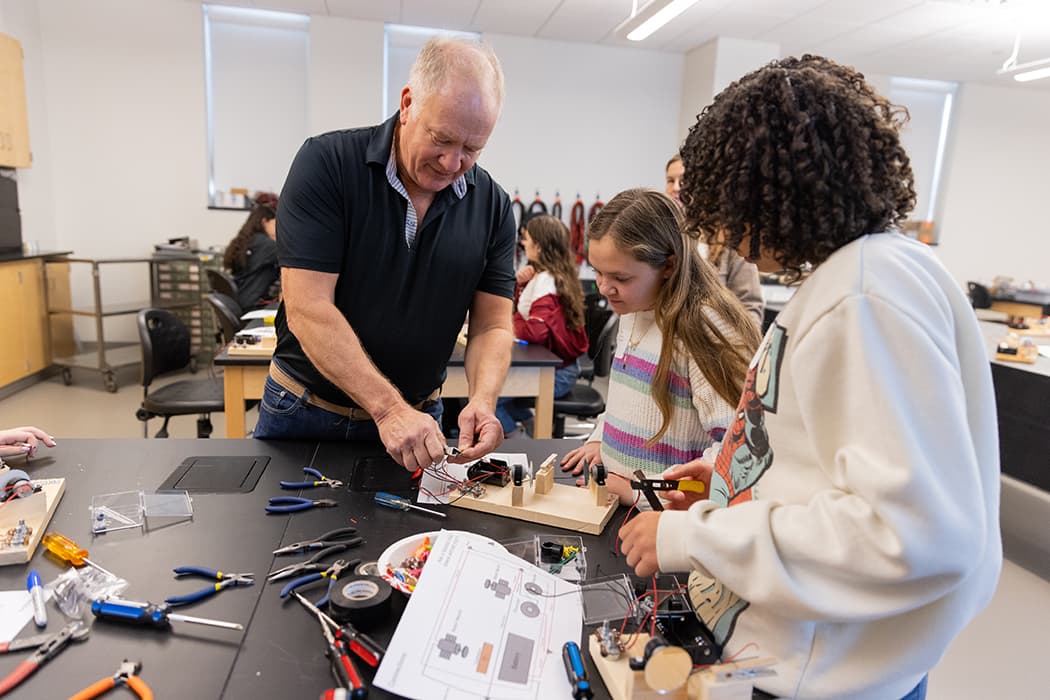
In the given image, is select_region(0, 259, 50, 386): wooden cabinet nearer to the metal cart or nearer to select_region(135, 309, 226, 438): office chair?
the metal cart

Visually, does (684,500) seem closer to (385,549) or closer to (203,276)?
(385,549)

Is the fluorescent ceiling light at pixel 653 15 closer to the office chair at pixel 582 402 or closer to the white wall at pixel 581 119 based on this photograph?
the office chair at pixel 582 402

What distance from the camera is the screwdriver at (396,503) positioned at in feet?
3.57

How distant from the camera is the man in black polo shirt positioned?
126 cm

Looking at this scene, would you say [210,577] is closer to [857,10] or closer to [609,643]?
[609,643]

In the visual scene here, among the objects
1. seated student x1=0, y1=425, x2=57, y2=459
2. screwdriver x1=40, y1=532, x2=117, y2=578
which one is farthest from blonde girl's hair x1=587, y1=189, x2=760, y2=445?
seated student x1=0, y1=425, x2=57, y2=459

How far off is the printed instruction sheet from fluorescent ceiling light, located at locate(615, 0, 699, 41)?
3238mm

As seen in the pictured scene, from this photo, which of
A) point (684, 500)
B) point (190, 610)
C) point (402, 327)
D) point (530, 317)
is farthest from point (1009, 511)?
point (190, 610)

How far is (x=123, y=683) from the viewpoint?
0.69 m

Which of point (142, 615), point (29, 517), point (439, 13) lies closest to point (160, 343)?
point (29, 517)

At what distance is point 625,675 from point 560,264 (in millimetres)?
2548

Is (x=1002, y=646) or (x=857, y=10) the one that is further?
(x=857, y=10)

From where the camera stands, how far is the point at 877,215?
2.10ft

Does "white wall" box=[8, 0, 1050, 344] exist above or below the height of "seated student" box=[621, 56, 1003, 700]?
above
